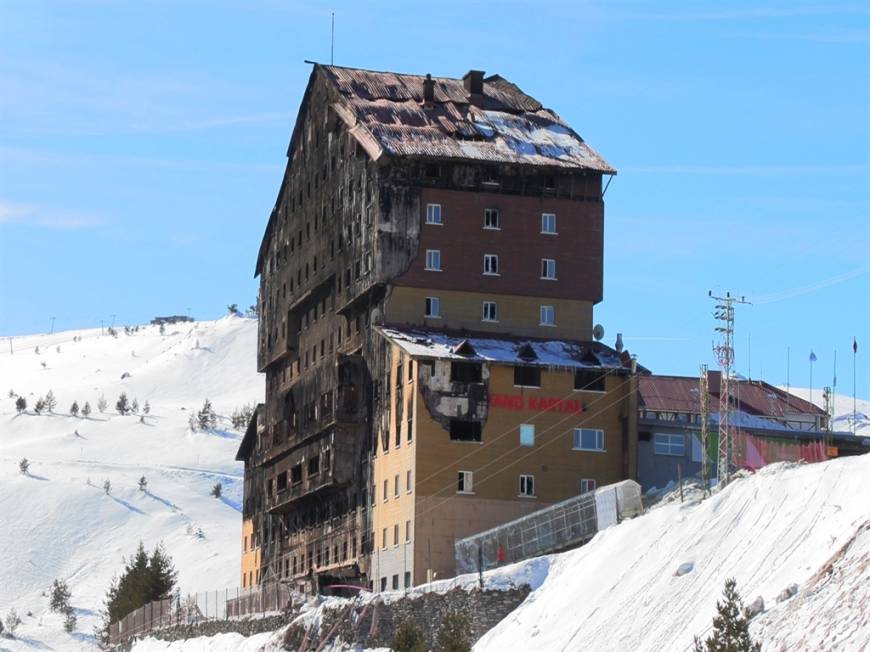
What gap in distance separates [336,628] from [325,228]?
30.8 metres

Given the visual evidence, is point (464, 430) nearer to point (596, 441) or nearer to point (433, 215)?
point (596, 441)

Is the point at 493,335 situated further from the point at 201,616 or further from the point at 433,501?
the point at 201,616

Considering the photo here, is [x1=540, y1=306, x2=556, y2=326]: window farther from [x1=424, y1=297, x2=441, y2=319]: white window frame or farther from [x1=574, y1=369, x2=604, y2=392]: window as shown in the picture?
[x1=424, y1=297, x2=441, y2=319]: white window frame

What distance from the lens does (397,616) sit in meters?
79.1

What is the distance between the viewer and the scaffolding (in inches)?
3093

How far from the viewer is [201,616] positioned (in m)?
102

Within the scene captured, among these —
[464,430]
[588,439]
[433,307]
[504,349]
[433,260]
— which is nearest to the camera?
[464,430]

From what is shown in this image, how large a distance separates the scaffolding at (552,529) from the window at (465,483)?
503 centimetres

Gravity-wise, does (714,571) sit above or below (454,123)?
below

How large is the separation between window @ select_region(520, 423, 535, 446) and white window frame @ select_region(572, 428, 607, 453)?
83.1 inches

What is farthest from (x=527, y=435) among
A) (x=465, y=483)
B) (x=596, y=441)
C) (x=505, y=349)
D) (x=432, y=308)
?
(x=432, y=308)

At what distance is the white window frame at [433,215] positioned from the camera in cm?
A: 9769

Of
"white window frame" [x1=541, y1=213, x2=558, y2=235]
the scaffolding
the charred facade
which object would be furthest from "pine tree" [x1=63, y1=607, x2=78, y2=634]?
the scaffolding

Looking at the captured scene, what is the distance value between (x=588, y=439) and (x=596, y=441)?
42 centimetres
